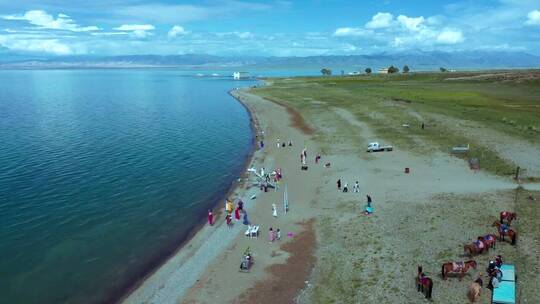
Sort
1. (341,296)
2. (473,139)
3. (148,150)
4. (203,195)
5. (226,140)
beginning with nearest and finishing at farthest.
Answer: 1. (341,296)
2. (203,195)
3. (473,139)
4. (148,150)
5. (226,140)

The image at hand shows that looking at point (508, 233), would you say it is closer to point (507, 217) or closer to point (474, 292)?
point (507, 217)

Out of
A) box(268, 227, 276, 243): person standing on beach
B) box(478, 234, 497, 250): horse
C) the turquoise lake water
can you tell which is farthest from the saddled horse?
the turquoise lake water

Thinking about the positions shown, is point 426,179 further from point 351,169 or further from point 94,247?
point 94,247

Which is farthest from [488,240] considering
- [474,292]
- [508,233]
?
[474,292]

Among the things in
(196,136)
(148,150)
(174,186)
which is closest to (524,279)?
(174,186)

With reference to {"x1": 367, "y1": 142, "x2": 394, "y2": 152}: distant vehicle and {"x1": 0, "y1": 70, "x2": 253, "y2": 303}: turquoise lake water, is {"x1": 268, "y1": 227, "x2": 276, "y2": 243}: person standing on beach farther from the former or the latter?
{"x1": 367, "y1": 142, "x2": 394, "y2": 152}: distant vehicle

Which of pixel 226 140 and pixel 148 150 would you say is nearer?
pixel 148 150
